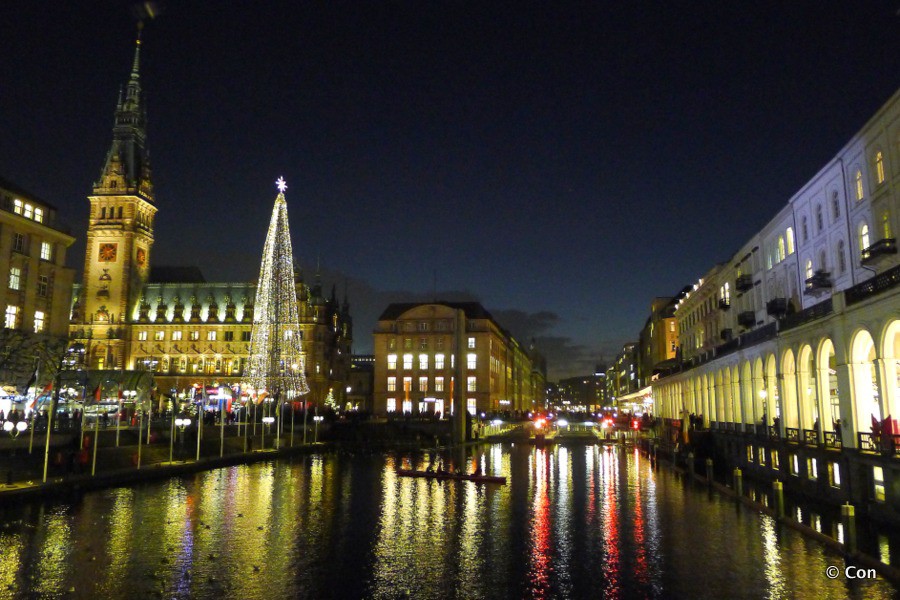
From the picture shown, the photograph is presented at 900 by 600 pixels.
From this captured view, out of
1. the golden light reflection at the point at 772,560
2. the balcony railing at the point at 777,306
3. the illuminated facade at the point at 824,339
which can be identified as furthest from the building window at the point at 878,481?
the balcony railing at the point at 777,306

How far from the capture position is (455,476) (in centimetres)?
4931

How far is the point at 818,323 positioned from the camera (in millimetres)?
37969

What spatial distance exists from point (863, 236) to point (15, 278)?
2935 inches

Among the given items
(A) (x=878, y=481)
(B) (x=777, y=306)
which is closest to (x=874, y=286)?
(A) (x=878, y=481)

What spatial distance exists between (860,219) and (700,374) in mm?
33624

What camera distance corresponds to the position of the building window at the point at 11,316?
66625 millimetres

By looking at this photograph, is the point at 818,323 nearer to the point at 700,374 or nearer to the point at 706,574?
the point at 706,574

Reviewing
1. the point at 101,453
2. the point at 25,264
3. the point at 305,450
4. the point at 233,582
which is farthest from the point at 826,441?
the point at 25,264

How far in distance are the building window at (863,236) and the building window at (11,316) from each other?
241 ft

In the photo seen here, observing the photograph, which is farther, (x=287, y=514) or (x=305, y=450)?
(x=305, y=450)

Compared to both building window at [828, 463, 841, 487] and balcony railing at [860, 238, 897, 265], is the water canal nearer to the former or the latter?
building window at [828, 463, 841, 487]

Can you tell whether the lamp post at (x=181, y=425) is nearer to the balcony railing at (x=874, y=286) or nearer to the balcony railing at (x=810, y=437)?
the balcony railing at (x=810, y=437)

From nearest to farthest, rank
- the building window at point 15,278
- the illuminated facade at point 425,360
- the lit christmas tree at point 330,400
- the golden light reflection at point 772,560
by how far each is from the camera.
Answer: the golden light reflection at point 772,560 → the building window at point 15,278 → the lit christmas tree at point 330,400 → the illuminated facade at point 425,360

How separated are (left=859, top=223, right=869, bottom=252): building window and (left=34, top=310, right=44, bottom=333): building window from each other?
74783 millimetres
